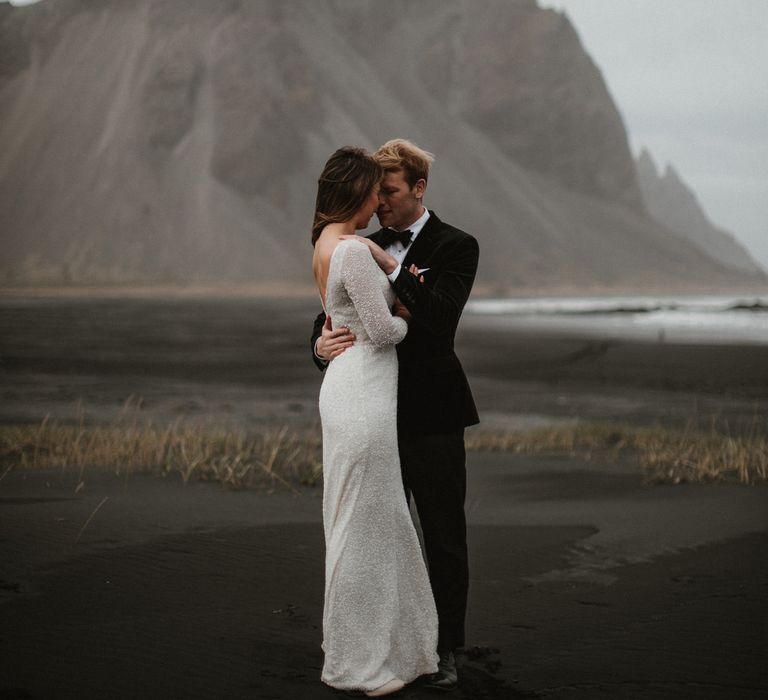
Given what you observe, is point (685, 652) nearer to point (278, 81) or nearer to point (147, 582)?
point (147, 582)

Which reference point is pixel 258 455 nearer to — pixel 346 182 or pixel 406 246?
pixel 406 246

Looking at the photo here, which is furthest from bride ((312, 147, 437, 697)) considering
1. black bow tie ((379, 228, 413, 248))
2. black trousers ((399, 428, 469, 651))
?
black bow tie ((379, 228, 413, 248))

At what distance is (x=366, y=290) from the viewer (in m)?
3.84

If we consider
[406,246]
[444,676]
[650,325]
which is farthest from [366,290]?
[650,325]

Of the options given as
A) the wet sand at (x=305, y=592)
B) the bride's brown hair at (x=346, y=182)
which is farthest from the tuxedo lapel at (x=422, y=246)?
the wet sand at (x=305, y=592)

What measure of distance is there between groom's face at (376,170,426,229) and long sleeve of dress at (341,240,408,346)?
341 mm

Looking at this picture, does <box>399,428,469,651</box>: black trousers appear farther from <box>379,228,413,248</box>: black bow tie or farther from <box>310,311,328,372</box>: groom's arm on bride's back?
<box>379,228,413,248</box>: black bow tie

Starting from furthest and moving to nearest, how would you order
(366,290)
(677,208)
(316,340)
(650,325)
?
(677,208) < (650,325) < (316,340) < (366,290)

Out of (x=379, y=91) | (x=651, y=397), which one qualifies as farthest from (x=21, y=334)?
(x=379, y=91)

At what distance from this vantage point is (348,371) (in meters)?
3.94

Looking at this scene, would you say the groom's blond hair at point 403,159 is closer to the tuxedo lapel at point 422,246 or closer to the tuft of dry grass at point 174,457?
the tuxedo lapel at point 422,246

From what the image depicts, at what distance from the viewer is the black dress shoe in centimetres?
399

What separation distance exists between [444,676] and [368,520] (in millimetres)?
659

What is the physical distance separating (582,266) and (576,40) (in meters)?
34.0
